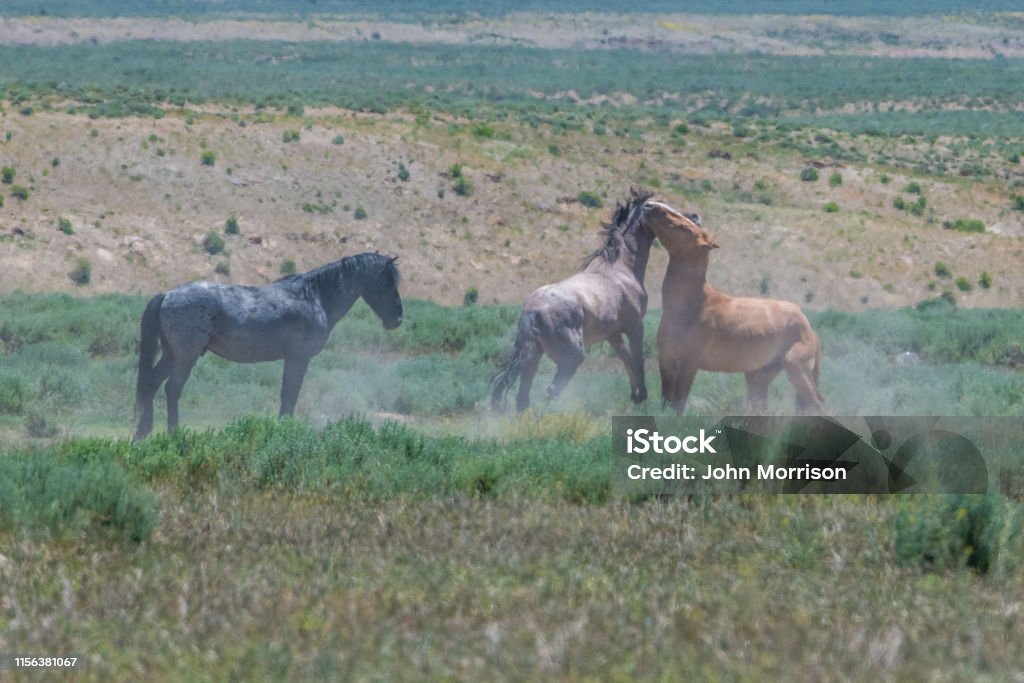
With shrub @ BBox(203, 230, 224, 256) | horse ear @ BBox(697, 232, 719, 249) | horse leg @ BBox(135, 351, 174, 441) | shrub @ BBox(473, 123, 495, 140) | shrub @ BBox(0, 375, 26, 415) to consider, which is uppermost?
horse ear @ BBox(697, 232, 719, 249)

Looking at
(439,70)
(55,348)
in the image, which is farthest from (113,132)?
(439,70)

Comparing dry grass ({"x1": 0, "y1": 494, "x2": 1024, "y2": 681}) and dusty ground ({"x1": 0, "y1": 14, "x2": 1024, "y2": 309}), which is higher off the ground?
dry grass ({"x1": 0, "y1": 494, "x2": 1024, "y2": 681})

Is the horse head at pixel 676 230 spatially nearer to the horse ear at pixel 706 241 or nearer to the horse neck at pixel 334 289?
the horse ear at pixel 706 241

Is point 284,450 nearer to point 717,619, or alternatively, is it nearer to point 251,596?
point 251,596

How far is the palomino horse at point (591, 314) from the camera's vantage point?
44.9 ft

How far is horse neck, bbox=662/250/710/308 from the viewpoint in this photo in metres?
12.8

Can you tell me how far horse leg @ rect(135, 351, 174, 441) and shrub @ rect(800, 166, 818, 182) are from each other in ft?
124

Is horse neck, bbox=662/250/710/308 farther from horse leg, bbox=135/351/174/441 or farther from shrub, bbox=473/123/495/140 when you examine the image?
shrub, bbox=473/123/495/140

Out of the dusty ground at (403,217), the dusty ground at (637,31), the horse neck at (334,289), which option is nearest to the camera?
the horse neck at (334,289)

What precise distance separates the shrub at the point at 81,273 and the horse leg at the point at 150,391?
2124cm

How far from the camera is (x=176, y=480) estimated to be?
915 centimetres

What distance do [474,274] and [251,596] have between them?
32.4 m

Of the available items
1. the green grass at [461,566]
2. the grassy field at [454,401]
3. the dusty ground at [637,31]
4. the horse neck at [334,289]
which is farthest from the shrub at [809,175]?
the dusty ground at [637,31]

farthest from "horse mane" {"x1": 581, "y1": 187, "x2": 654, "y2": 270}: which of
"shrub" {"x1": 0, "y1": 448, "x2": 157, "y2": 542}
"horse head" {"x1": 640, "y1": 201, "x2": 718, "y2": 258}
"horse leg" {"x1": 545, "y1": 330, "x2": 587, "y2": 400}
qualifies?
"shrub" {"x1": 0, "y1": 448, "x2": 157, "y2": 542}
